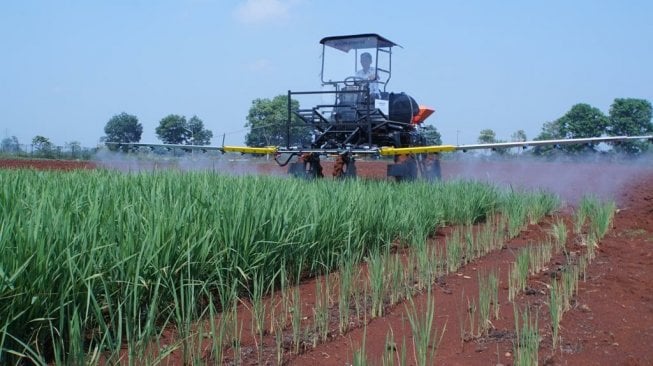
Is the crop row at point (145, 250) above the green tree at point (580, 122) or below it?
below

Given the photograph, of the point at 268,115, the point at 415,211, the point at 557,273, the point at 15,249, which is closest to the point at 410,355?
the point at 15,249

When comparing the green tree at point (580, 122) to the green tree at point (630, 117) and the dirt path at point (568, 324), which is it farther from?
the dirt path at point (568, 324)

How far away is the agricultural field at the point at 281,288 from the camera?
2463 millimetres

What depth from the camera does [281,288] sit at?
12.8ft

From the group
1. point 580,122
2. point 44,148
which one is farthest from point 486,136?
point 44,148

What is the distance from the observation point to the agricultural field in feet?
8.08

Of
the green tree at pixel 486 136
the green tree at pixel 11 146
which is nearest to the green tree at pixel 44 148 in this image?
the green tree at pixel 11 146

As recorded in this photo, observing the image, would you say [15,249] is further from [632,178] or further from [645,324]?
[632,178]

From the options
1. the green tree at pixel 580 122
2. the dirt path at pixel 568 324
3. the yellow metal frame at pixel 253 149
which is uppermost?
the green tree at pixel 580 122

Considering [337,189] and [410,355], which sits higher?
[337,189]

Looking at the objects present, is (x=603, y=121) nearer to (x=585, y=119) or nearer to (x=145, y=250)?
(x=585, y=119)

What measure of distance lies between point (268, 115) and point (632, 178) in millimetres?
28886

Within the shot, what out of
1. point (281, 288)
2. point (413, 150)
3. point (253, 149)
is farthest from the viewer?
point (253, 149)

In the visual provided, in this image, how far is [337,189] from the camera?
6.33 meters
